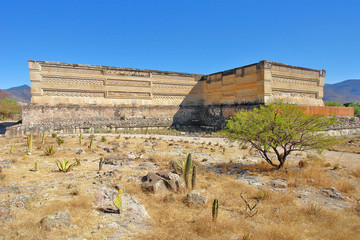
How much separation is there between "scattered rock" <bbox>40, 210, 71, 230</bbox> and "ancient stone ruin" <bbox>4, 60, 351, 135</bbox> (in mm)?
11484

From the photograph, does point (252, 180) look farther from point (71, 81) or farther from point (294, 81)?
point (71, 81)

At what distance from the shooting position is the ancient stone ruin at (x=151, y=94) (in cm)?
1524

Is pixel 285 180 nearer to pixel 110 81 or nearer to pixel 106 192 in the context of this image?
pixel 106 192

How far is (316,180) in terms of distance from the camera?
6422 mm

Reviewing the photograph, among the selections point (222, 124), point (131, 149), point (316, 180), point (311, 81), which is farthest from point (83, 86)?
point (311, 81)

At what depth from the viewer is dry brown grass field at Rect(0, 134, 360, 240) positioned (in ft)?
11.7

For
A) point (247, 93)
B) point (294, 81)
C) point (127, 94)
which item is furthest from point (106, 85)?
point (294, 81)

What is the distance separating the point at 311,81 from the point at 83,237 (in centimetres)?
1969

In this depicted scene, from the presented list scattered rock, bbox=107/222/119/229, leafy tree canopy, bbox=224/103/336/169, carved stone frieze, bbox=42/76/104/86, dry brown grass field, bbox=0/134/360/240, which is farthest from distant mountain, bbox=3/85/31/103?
scattered rock, bbox=107/222/119/229

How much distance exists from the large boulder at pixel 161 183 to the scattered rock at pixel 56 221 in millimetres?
2008

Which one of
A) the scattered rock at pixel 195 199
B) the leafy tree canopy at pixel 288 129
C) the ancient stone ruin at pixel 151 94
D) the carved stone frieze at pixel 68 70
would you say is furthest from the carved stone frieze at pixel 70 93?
the scattered rock at pixel 195 199

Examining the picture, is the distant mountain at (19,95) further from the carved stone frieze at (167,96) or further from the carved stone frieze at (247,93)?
the carved stone frieze at (247,93)

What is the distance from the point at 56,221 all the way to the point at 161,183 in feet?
8.23

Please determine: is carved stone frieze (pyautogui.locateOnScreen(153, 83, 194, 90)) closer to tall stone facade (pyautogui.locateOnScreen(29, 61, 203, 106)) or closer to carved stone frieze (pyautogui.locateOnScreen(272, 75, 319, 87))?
tall stone facade (pyautogui.locateOnScreen(29, 61, 203, 106))
